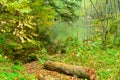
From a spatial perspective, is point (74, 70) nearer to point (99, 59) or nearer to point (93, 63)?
point (93, 63)

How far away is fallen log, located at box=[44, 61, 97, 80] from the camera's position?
11.7 metres

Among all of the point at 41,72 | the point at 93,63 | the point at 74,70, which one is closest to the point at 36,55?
the point at 41,72

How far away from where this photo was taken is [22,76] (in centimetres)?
1155

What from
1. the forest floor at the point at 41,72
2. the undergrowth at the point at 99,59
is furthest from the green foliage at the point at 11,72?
the undergrowth at the point at 99,59

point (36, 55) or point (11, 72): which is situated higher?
point (11, 72)

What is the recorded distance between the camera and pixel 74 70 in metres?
12.4

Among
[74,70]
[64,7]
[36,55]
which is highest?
[64,7]

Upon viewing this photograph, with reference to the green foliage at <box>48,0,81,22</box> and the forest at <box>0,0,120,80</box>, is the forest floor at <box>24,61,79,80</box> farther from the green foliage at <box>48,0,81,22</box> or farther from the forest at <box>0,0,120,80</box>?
the green foliage at <box>48,0,81,22</box>

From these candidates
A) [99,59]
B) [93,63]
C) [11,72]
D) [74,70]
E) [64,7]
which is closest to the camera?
[11,72]

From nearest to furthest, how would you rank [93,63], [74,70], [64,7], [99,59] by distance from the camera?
[74,70] < [93,63] < [99,59] < [64,7]

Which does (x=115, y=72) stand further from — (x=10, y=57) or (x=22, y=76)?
(x=10, y=57)

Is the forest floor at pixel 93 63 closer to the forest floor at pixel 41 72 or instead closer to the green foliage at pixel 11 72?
the forest floor at pixel 41 72

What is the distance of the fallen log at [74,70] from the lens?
1170 cm

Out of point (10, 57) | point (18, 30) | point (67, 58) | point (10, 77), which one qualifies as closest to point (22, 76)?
point (10, 77)
